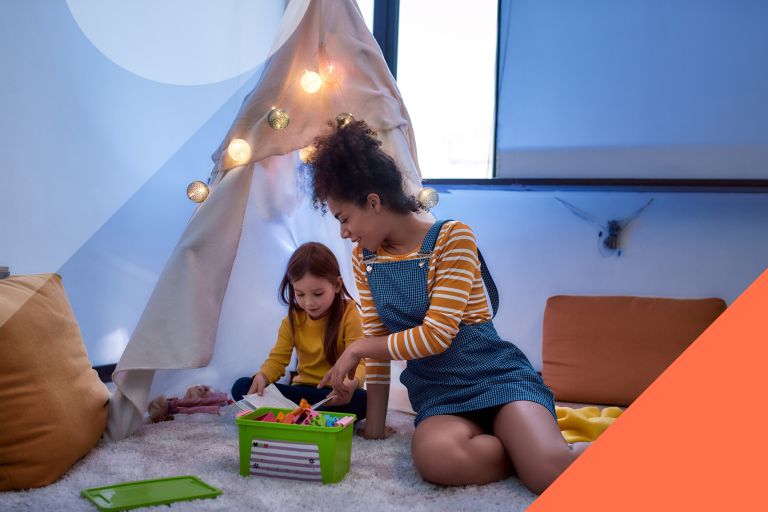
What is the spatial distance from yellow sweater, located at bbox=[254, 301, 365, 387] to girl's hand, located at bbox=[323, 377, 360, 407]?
7.1 inches

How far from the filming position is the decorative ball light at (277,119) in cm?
139

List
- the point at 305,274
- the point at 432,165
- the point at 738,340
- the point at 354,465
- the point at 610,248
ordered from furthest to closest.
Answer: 1. the point at 432,165
2. the point at 610,248
3. the point at 305,274
4. the point at 354,465
5. the point at 738,340

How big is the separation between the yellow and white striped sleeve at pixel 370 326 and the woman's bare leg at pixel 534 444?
0.30 metres

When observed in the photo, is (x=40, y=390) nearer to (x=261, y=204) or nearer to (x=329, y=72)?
(x=261, y=204)

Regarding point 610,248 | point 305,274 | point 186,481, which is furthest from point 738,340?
point 610,248

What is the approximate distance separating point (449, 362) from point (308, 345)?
561 mm

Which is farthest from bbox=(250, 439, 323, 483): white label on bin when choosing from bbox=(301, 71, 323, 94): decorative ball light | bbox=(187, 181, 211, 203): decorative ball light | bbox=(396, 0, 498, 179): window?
bbox=(396, 0, 498, 179): window

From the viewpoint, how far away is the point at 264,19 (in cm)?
198

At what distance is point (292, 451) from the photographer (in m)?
0.92

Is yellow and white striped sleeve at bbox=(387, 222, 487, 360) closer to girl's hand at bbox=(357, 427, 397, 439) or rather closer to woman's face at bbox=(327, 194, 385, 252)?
woman's face at bbox=(327, 194, 385, 252)

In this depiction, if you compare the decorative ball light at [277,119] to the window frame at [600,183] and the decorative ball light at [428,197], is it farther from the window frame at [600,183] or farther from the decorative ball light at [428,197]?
the window frame at [600,183]

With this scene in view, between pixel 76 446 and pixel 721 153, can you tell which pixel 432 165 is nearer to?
pixel 721 153

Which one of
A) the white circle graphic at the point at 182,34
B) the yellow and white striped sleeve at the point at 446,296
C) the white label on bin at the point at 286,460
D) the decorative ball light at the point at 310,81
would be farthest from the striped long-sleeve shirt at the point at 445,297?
the white circle graphic at the point at 182,34

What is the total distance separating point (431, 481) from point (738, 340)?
537 mm
